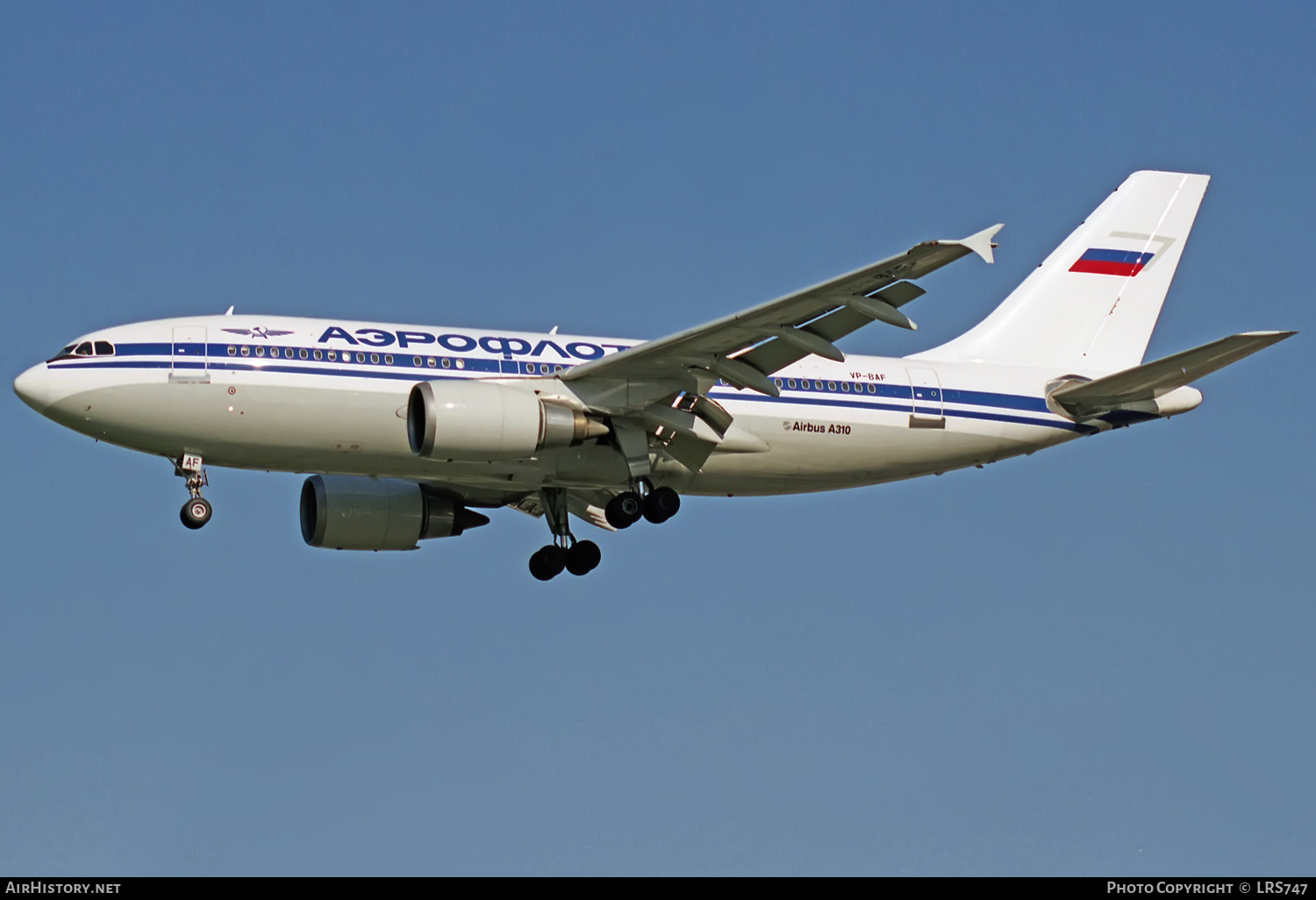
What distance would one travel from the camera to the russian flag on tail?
1590 inches

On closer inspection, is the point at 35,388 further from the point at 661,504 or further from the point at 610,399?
the point at 661,504

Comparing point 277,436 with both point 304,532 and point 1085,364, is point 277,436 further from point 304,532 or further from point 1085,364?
point 1085,364

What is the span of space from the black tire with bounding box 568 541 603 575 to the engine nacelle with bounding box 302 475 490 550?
8.98 feet

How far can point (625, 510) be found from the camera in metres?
35.0

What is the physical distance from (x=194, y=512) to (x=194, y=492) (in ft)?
1.19

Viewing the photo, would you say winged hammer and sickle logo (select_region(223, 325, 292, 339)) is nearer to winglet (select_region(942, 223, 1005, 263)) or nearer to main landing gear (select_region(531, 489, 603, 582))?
main landing gear (select_region(531, 489, 603, 582))

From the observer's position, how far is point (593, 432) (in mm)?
33469

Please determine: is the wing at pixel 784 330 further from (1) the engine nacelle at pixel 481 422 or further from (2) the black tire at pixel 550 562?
(2) the black tire at pixel 550 562

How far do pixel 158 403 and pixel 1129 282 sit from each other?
2101 centimetres

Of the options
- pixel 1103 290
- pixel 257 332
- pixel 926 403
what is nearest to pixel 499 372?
pixel 257 332

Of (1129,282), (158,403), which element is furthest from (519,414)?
(1129,282)

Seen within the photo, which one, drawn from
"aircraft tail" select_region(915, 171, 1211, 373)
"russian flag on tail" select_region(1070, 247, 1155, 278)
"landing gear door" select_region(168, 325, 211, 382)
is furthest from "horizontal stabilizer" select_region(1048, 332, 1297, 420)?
"landing gear door" select_region(168, 325, 211, 382)
